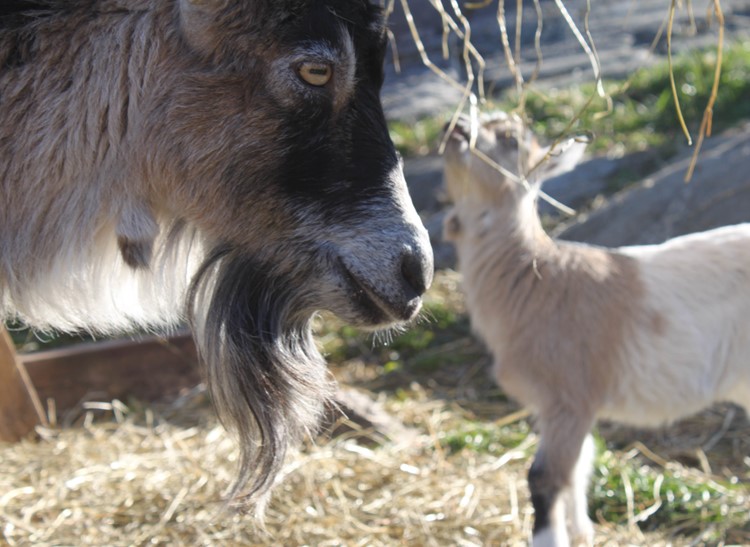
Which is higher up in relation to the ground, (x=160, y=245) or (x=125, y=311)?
(x=160, y=245)

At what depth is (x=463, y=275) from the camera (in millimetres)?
3906

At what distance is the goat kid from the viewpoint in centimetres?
204

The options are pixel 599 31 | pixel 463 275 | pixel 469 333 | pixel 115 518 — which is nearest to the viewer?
pixel 115 518

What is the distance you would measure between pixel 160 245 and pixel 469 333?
325cm

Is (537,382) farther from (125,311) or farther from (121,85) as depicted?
(121,85)

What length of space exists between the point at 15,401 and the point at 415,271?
2.43m

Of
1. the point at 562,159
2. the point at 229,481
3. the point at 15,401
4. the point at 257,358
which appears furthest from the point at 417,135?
the point at 257,358

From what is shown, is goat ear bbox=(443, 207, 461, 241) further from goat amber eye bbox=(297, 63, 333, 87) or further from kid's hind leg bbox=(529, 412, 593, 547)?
goat amber eye bbox=(297, 63, 333, 87)

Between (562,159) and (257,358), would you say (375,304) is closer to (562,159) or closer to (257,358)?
(257,358)

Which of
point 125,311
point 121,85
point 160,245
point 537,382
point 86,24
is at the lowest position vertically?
point 537,382

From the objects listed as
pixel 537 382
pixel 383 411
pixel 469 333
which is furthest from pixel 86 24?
pixel 469 333

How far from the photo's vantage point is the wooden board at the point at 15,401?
374 centimetres

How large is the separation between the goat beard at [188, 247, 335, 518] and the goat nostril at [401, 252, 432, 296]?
238mm

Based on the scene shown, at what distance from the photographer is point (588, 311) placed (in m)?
3.60
